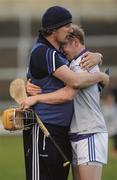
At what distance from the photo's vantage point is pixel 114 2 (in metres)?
29.5

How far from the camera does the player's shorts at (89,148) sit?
7.18 meters

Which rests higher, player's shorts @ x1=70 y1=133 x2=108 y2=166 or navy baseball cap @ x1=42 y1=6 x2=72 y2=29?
navy baseball cap @ x1=42 y1=6 x2=72 y2=29

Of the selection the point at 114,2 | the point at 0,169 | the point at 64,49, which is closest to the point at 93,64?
the point at 64,49

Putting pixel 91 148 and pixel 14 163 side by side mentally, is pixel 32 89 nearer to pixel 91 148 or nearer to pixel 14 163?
pixel 91 148

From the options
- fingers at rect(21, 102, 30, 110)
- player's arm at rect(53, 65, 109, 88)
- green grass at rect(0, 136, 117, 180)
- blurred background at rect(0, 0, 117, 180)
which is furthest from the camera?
blurred background at rect(0, 0, 117, 180)

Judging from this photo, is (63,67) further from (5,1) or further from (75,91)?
(5,1)

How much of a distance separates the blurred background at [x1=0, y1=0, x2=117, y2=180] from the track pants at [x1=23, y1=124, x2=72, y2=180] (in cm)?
1368

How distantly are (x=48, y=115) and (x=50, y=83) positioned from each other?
10.1 inches

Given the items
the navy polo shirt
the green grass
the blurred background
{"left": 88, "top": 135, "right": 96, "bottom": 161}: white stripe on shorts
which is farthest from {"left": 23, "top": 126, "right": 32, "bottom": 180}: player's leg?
the blurred background

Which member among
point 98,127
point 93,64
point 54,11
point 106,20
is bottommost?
point 106,20

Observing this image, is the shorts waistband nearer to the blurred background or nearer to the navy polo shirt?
the navy polo shirt

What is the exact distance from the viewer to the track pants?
7.17 metres

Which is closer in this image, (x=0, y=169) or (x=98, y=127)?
(x=98, y=127)

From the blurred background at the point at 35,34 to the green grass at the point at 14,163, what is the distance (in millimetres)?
1215
